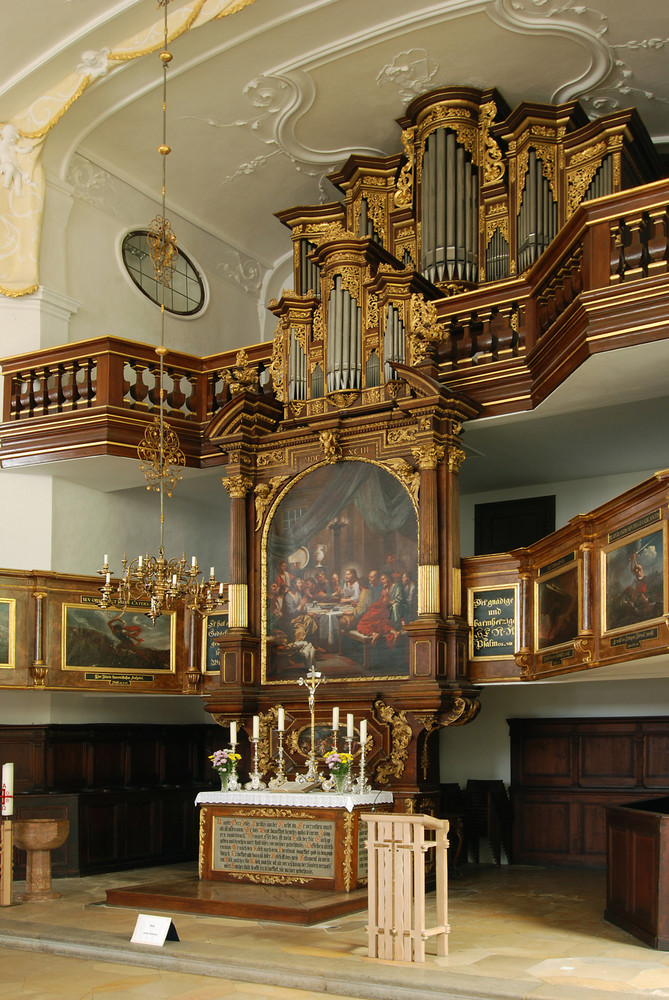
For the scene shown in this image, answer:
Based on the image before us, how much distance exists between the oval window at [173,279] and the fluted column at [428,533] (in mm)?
5845

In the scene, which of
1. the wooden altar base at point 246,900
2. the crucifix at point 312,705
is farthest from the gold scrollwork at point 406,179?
the wooden altar base at point 246,900

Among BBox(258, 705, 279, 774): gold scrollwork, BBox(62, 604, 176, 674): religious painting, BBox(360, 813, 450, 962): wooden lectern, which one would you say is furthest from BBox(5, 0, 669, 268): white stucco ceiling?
BBox(360, 813, 450, 962): wooden lectern

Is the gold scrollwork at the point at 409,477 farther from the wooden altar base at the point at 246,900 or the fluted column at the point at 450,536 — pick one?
the wooden altar base at the point at 246,900

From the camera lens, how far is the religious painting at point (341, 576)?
11.6 meters

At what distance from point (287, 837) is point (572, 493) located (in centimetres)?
638

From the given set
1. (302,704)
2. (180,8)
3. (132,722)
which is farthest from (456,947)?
(180,8)

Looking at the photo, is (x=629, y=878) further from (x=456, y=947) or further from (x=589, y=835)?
(x=589, y=835)

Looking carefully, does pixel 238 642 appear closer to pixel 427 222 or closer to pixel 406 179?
pixel 427 222

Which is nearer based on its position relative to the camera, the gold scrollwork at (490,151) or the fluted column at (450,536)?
the fluted column at (450,536)

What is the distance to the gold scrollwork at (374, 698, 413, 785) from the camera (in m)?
11.1

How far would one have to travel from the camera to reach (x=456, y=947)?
811 cm

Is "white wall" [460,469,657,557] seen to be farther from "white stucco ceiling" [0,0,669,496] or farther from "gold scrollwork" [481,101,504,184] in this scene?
"gold scrollwork" [481,101,504,184]

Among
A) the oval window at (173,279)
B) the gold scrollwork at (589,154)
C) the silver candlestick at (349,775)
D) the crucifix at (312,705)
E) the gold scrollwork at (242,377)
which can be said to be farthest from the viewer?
the oval window at (173,279)

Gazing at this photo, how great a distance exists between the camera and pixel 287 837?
33.9 feet
